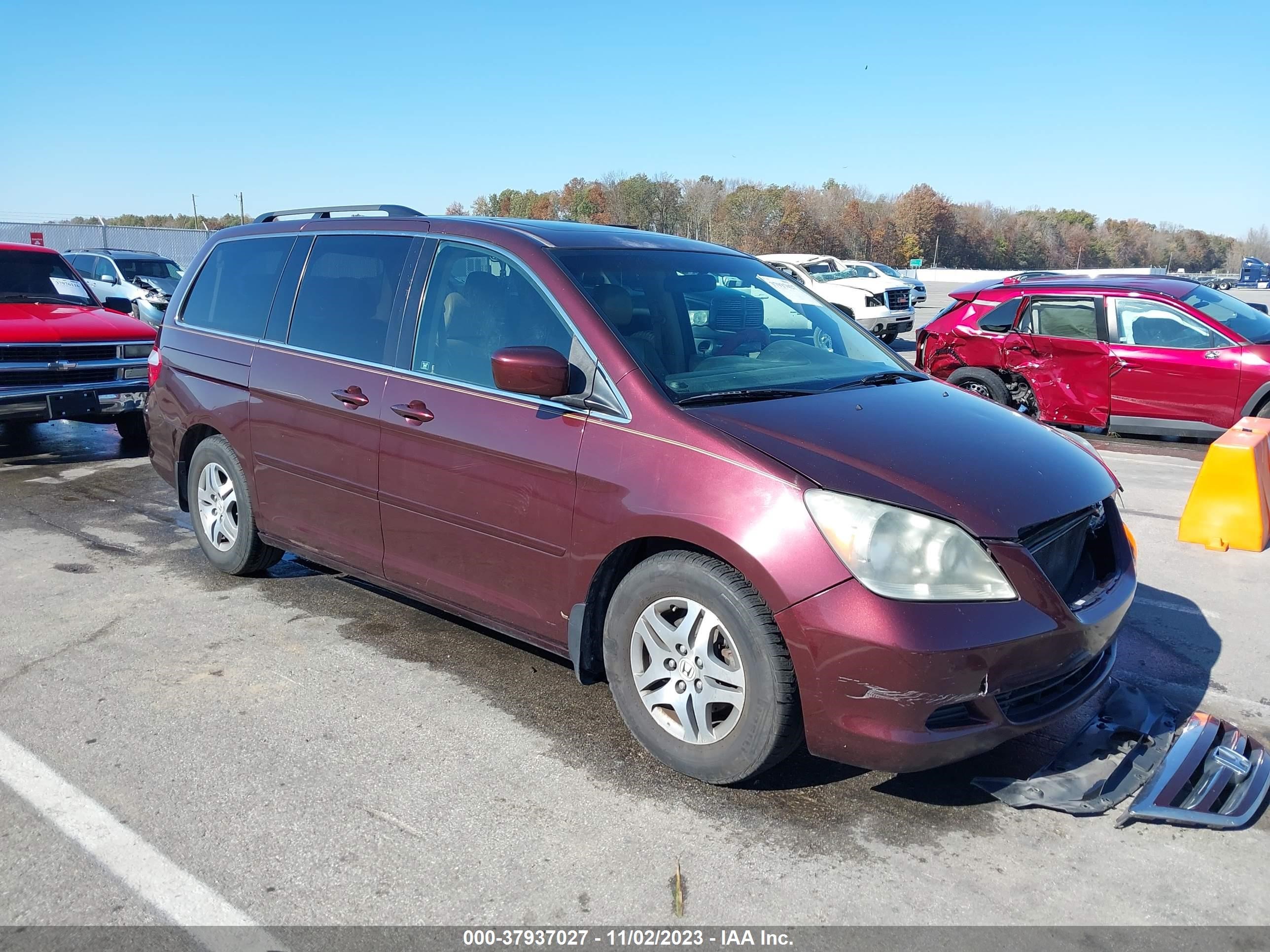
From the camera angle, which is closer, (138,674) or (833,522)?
(833,522)

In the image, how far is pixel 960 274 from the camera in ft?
209

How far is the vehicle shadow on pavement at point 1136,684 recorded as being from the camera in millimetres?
3482

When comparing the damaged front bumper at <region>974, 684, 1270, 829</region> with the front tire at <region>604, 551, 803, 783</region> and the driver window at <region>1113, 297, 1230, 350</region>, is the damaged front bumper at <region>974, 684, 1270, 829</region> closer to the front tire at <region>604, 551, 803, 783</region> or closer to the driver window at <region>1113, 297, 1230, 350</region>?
the front tire at <region>604, 551, 803, 783</region>

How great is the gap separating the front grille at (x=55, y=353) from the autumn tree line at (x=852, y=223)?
49.2 m

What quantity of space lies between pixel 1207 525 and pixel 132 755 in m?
6.21

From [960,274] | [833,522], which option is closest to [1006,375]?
[833,522]

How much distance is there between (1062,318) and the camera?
34.6ft

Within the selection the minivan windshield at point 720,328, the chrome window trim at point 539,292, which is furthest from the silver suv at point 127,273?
the minivan windshield at point 720,328

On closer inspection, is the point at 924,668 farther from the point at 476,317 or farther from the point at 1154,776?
the point at 476,317

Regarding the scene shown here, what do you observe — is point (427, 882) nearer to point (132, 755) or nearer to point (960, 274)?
point (132, 755)

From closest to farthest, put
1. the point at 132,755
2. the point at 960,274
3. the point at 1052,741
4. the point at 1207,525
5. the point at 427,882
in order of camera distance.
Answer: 1. the point at 427,882
2. the point at 132,755
3. the point at 1052,741
4. the point at 1207,525
5. the point at 960,274

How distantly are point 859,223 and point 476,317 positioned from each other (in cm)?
9581

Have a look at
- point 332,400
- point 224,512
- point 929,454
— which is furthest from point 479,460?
point 224,512

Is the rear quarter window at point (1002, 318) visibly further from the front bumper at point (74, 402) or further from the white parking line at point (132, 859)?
the white parking line at point (132, 859)
